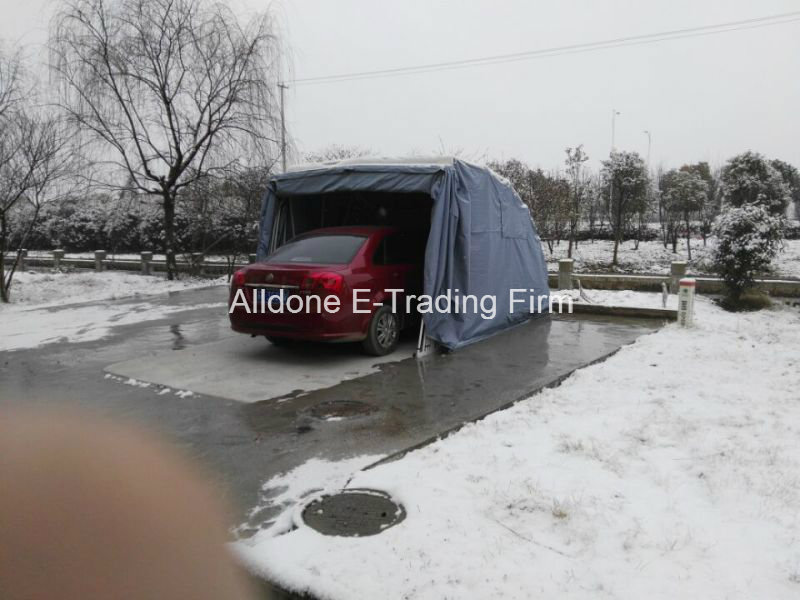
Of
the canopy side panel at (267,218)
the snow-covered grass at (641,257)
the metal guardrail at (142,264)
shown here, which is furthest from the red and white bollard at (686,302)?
the metal guardrail at (142,264)

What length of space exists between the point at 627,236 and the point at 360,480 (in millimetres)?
27760

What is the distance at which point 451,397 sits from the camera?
5.55 m

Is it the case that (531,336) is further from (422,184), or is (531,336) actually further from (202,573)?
(202,573)

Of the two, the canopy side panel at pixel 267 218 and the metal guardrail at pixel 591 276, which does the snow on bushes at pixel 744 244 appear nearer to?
the metal guardrail at pixel 591 276

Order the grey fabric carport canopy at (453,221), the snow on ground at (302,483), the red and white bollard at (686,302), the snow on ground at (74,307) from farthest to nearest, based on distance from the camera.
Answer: the red and white bollard at (686,302)
the snow on ground at (74,307)
the grey fabric carport canopy at (453,221)
the snow on ground at (302,483)

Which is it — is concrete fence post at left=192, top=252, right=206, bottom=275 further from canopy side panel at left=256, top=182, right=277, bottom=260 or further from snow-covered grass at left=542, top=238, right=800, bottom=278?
snow-covered grass at left=542, top=238, right=800, bottom=278

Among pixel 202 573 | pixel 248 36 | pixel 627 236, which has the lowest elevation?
pixel 202 573

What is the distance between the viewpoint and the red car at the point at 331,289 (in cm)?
628

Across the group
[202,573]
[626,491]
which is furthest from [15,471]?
[626,491]

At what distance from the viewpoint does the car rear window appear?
22.2ft

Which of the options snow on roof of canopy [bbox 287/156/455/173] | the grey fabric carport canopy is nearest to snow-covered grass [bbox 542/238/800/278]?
the grey fabric carport canopy

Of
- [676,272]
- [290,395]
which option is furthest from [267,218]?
[676,272]

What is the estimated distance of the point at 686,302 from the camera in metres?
8.95

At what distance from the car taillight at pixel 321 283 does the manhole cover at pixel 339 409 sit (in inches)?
54.4
